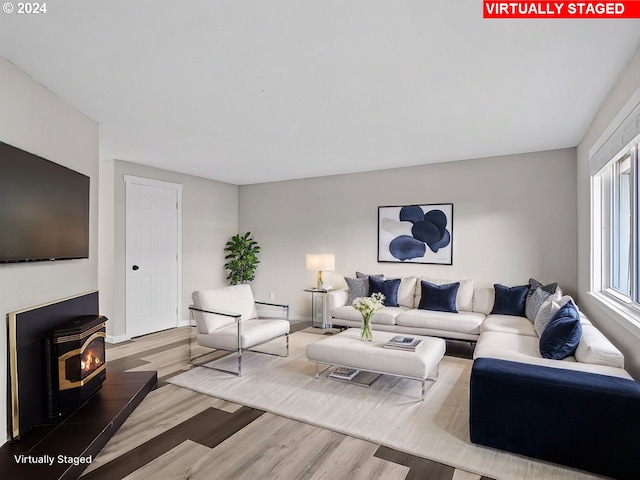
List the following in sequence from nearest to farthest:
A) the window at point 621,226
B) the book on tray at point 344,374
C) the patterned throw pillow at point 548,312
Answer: the window at point 621,226, the patterned throw pillow at point 548,312, the book on tray at point 344,374

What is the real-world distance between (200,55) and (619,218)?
355 centimetres

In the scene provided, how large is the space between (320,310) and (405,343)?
2836 mm

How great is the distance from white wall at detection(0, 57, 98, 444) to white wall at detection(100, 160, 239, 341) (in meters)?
1.58

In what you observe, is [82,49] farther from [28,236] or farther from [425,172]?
[425,172]

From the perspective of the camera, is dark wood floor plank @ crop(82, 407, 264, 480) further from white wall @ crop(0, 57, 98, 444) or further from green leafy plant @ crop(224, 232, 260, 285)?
green leafy plant @ crop(224, 232, 260, 285)

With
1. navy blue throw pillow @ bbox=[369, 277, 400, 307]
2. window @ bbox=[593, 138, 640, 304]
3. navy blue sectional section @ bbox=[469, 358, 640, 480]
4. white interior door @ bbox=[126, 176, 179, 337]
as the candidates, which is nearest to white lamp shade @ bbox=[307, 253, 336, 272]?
navy blue throw pillow @ bbox=[369, 277, 400, 307]

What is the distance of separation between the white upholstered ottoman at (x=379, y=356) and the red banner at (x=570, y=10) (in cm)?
245

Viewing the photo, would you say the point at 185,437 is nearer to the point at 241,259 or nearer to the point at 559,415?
the point at 559,415

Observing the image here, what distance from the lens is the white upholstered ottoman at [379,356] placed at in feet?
10.3

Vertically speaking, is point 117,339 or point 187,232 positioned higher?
point 187,232

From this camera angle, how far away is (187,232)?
6168 mm

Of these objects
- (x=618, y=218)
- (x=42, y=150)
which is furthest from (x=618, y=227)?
(x=42, y=150)

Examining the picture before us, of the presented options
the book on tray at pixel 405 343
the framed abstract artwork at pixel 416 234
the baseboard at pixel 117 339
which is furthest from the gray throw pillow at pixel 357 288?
the baseboard at pixel 117 339

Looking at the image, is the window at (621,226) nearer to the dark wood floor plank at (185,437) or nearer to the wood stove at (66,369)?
the dark wood floor plank at (185,437)
